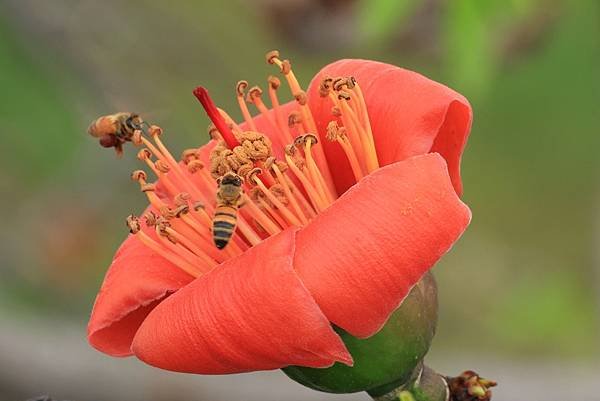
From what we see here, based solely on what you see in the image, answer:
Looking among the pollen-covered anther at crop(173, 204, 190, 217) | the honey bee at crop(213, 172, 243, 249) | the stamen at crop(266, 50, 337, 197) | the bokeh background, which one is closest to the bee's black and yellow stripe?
the honey bee at crop(213, 172, 243, 249)

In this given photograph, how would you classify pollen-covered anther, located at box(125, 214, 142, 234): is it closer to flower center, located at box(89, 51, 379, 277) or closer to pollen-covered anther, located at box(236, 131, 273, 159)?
flower center, located at box(89, 51, 379, 277)

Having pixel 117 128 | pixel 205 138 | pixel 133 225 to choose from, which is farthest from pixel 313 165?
pixel 205 138

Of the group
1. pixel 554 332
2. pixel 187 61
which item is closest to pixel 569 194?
pixel 554 332

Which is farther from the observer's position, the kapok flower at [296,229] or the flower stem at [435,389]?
the flower stem at [435,389]

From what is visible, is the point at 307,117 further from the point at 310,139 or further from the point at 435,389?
the point at 435,389

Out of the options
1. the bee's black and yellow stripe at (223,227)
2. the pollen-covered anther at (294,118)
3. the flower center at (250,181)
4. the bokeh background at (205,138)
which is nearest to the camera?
the bee's black and yellow stripe at (223,227)

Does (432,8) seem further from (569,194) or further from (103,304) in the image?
(103,304)

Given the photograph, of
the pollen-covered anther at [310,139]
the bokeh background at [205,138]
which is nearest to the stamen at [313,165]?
the pollen-covered anther at [310,139]

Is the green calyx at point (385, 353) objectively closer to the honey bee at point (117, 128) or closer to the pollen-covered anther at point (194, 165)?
the pollen-covered anther at point (194, 165)
